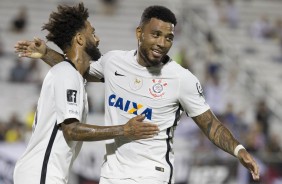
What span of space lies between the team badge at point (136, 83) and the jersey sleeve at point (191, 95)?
36 centimetres

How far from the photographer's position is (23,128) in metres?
16.7

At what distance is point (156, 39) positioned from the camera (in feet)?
24.1

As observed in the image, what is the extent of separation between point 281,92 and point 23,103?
22.5 feet


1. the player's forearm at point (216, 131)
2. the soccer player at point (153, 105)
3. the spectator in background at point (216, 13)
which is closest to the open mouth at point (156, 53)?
the soccer player at point (153, 105)

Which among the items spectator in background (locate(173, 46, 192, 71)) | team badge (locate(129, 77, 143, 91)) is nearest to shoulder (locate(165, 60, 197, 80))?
team badge (locate(129, 77, 143, 91))

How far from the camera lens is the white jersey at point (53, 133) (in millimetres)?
7145

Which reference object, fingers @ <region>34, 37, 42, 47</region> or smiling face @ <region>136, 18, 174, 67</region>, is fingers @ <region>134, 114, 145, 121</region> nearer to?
smiling face @ <region>136, 18, 174, 67</region>

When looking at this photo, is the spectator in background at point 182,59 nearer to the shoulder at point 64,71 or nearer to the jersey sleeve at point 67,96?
the shoulder at point 64,71

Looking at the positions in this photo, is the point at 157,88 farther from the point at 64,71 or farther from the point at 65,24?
the point at 65,24

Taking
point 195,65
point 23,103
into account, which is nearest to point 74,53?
point 23,103

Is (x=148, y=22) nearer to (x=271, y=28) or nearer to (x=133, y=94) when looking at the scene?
(x=133, y=94)

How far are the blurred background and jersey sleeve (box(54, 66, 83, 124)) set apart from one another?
281 inches

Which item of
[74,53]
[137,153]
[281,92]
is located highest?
[74,53]

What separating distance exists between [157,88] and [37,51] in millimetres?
1237
